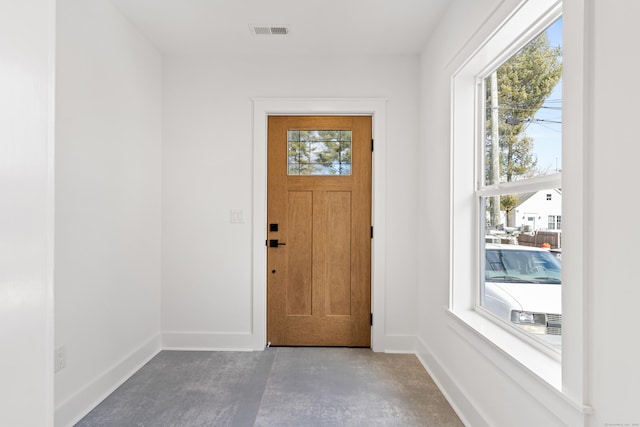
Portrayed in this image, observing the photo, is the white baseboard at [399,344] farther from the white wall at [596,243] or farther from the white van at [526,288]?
the white wall at [596,243]

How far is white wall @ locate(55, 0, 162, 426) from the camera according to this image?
6.85ft

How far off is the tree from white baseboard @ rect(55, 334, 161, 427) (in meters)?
2.64

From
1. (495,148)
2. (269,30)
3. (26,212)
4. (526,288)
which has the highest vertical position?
(269,30)

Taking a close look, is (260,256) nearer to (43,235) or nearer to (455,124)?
(455,124)

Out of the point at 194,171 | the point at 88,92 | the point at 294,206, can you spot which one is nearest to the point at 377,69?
the point at 294,206

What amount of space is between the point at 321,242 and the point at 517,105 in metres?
→ 1.94

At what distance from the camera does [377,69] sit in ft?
10.9

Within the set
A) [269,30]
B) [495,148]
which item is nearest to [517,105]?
[495,148]

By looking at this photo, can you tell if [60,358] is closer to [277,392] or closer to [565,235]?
[277,392]

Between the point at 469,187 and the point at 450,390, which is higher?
the point at 469,187

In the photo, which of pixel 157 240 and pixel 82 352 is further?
pixel 157 240

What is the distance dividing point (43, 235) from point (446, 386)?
7.85 feet

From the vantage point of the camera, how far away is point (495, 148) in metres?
2.20

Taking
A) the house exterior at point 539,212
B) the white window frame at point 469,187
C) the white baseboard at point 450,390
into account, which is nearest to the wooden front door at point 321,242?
the white baseboard at point 450,390
